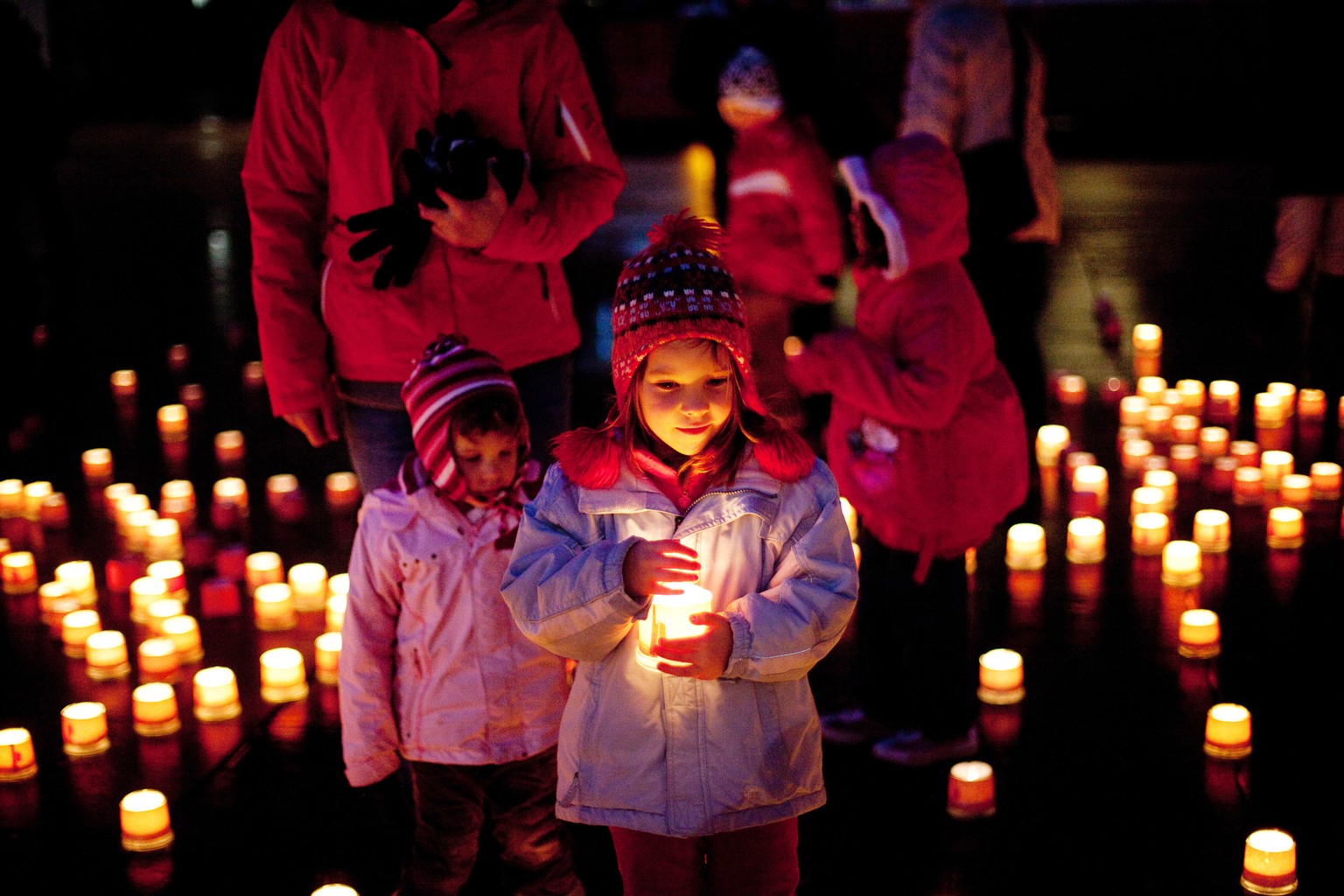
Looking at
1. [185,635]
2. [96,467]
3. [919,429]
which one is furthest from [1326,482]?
[96,467]

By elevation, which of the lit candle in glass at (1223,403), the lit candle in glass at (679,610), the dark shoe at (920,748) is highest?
the lit candle in glass at (679,610)

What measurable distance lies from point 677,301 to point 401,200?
1.01 metres

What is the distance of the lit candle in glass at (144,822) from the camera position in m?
3.88

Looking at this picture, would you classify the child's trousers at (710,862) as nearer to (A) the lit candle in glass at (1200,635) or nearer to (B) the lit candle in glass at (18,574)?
(A) the lit candle in glass at (1200,635)

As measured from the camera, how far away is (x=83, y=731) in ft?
14.6

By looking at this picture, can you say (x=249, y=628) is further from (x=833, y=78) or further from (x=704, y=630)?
(x=833, y=78)

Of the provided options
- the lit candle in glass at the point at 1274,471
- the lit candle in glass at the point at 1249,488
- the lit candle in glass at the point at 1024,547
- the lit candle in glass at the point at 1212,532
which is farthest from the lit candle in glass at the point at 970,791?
the lit candle in glass at the point at 1274,471

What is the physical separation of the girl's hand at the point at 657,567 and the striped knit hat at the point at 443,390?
78 cm

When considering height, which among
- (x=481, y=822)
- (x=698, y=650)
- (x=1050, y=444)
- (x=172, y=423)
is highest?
(x=698, y=650)

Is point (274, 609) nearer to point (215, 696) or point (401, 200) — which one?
point (215, 696)

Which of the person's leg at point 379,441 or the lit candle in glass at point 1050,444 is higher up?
the person's leg at point 379,441

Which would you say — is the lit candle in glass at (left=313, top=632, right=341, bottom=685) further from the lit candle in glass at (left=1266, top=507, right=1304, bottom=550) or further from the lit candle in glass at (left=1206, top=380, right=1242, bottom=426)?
the lit candle in glass at (left=1206, top=380, right=1242, bottom=426)

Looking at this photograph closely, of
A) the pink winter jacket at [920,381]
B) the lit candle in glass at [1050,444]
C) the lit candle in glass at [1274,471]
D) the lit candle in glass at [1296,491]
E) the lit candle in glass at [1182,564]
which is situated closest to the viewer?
the pink winter jacket at [920,381]

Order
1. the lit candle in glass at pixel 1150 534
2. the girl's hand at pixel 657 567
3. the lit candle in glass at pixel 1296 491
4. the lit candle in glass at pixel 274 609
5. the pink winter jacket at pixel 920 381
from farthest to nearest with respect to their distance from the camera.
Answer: the lit candle in glass at pixel 1296 491
the lit candle in glass at pixel 1150 534
the lit candle in glass at pixel 274 609
the pink winter jacket at pixel 920 381
the girl's hand at pixel 657 567
